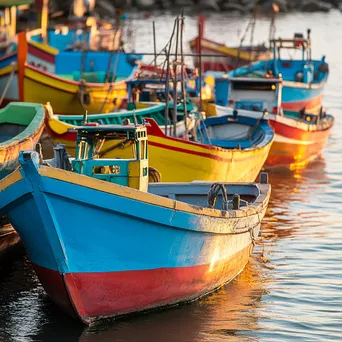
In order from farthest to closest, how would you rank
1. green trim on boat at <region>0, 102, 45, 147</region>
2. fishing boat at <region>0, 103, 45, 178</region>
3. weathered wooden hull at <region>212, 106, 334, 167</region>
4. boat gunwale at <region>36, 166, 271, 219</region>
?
weathered wooden hull at <region>212, 106, 334, 167</region>
green trim on boat at <region>0, 102, 45, 147</region>
fishing boat at <region>0, 103, 45, 178</region>
boat gunwale at <region>36, 166, 271, 219</region>

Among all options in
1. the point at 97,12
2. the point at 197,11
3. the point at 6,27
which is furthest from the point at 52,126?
the point at 197,11


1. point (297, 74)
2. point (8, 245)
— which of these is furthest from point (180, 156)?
point (297, 74)

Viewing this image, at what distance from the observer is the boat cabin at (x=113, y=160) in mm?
13094

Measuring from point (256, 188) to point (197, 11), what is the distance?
67.6 meters

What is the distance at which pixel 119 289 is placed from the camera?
39.2ft

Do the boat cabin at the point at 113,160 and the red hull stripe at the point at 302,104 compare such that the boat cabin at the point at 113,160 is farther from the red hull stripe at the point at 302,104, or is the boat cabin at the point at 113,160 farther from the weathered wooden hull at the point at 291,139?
the red hull stripe at the point at 302,104

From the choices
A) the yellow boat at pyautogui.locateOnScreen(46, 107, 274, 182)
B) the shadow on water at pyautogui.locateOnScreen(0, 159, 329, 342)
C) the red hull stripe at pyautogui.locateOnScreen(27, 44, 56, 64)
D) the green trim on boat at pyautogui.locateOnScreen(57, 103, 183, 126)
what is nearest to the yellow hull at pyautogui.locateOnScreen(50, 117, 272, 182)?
the yellow boat at pyautogui.locateOnScreen(46, 107, 274, 182)

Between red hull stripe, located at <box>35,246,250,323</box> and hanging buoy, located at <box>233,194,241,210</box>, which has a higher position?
hanging buoy, located at <box>233,194,241,210</box>

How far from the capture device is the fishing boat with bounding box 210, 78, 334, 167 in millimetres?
23516

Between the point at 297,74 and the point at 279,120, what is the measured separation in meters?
8.19

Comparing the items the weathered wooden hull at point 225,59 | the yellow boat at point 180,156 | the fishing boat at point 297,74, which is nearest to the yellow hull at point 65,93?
the fishing boat at point 297,74

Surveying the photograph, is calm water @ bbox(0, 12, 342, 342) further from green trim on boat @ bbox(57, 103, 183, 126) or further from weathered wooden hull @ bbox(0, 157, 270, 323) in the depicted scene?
green trim on boat @ bbox(57, 103, 183, 126)

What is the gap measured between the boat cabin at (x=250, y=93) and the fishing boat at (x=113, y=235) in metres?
11.6

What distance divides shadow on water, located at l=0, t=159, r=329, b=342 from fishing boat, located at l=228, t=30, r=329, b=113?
46.3ft
